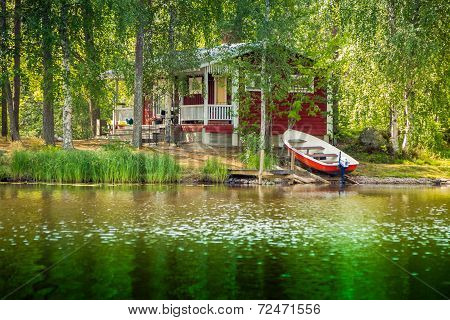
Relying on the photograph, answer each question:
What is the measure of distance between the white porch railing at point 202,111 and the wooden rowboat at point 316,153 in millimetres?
3394

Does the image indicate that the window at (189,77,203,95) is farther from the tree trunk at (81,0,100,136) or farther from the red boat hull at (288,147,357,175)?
the red boat hull at (288,147,357,175)

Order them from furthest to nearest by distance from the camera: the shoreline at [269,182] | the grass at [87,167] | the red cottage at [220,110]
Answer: the red cottage at [220,110] → the grass at [87,167] → the shoreline at [269,182]

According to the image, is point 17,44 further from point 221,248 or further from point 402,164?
point 221,248

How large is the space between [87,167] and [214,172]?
484cm

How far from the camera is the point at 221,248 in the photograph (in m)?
12.7

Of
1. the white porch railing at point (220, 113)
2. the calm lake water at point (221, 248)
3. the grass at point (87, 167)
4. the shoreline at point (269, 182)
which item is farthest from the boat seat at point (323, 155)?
the calm lake water at point (221, 248)

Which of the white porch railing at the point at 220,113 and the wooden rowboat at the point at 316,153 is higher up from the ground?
the white porch railing at the point at 220,113

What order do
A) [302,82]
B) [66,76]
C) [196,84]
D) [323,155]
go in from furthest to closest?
1. [196,84]
2. [302,82]
3. [323,155]
4. [66,76]

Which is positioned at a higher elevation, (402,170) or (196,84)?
(196,84)

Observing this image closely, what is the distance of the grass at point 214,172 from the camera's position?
2784cm

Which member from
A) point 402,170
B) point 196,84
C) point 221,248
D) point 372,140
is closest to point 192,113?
point 196,84

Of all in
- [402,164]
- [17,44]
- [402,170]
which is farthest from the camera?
[402,164]

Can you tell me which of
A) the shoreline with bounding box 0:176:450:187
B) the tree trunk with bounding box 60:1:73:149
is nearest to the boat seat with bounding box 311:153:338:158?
the shoreline with bounding box 0:176:450:187

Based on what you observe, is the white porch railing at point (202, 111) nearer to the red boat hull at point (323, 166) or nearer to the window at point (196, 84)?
the window at point (196, 84)
